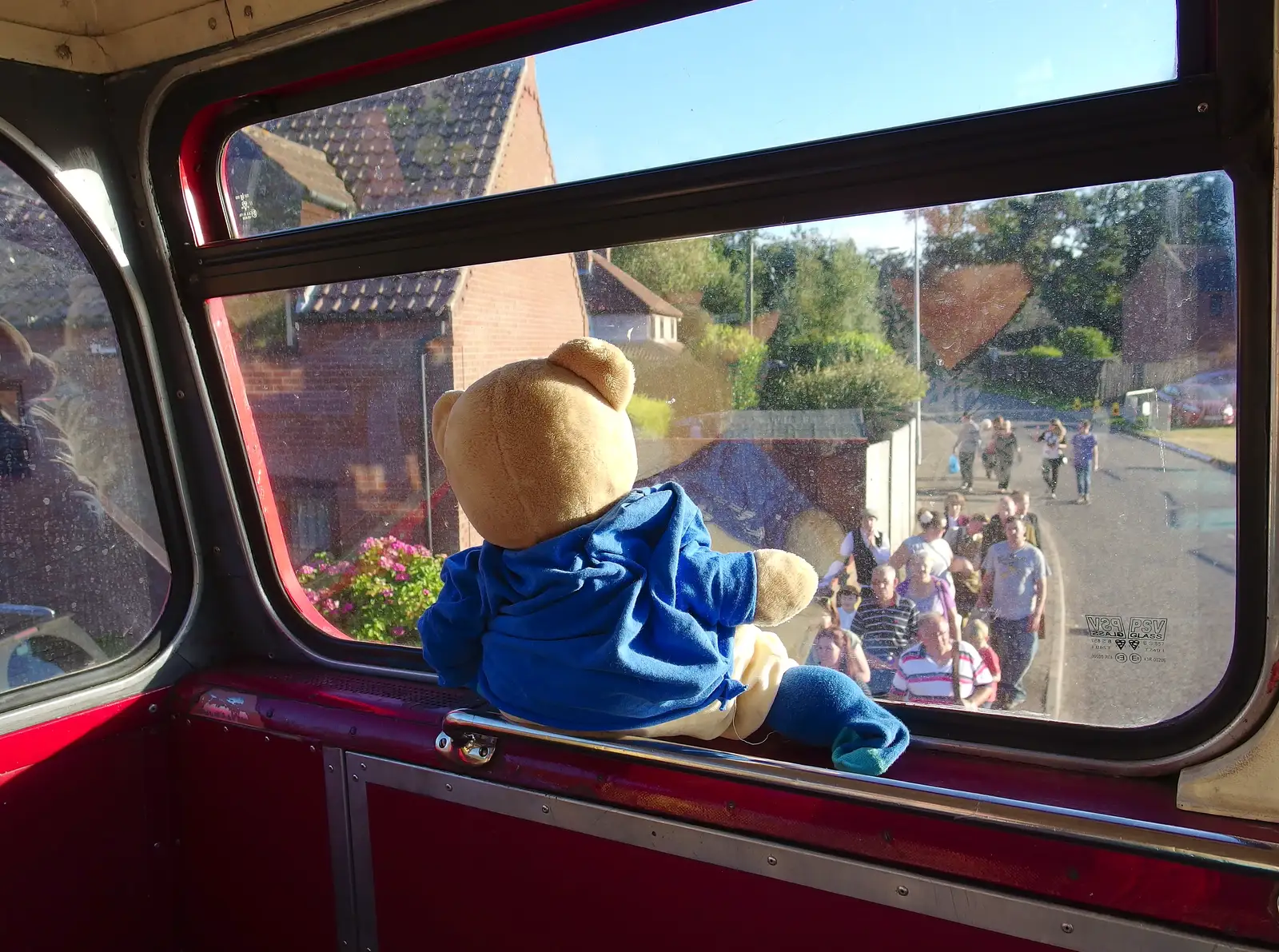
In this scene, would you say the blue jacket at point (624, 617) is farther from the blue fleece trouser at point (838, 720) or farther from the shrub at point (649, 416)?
the shrub at point (649, 416)

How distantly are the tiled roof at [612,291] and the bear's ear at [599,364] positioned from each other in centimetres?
26

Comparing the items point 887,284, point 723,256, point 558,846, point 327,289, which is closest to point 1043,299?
point 887,284

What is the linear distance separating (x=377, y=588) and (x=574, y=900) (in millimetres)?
1084

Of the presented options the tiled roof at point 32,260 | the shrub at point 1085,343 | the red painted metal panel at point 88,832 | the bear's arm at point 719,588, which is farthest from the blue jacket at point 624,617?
the tiled roof at point 32,260

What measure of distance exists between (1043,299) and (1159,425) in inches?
11.0

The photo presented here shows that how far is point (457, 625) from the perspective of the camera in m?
1.90

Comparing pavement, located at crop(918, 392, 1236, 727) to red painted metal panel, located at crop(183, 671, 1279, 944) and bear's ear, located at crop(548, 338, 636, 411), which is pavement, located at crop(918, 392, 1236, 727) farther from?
bear's ear, located at crop(548, 338, 636, 411)

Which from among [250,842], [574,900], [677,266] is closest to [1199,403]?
[677,266]

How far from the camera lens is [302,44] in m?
2.21

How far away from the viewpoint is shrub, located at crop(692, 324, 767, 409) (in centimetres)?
188

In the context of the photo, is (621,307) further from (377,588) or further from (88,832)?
(88,832)

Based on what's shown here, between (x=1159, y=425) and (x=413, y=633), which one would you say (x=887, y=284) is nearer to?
(x=1159, y=425)

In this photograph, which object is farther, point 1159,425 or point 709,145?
point 709,145

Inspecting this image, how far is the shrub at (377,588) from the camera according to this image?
2523mm
